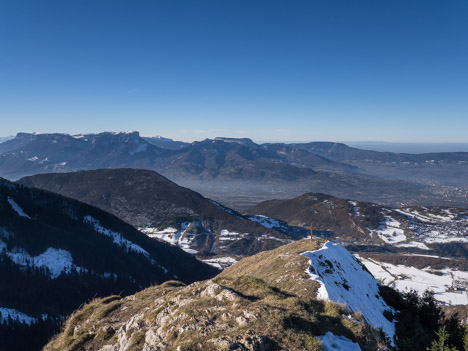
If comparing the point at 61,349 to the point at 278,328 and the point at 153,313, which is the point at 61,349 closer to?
the point at 153,313

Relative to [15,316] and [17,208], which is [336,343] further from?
[17,208]

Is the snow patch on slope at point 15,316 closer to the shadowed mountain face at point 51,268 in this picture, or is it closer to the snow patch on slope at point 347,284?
the shadowed mountain face at point 51,268

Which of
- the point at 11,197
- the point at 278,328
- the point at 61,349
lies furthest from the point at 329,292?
the point at 11,197

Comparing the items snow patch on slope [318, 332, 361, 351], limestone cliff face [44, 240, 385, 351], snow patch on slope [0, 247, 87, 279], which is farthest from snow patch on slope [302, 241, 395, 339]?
snow patch on slope [0, 247, 87, 279]

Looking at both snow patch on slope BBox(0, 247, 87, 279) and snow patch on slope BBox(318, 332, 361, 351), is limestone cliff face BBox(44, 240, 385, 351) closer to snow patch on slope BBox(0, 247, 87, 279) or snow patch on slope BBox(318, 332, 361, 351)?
snow patch on slope BBox(318, 332, 361, 351)

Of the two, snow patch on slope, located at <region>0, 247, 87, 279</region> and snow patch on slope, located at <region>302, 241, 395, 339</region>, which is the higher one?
snow patch on slope, located at <region>302, 241, 395, 339</region>

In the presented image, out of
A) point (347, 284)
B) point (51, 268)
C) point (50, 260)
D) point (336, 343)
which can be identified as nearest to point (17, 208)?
point (50, 260)
